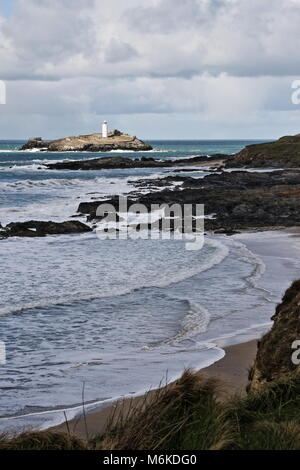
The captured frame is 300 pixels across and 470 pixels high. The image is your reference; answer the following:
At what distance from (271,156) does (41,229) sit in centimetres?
5202

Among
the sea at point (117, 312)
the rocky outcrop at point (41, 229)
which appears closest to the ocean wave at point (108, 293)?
the sea at point (117, 312)

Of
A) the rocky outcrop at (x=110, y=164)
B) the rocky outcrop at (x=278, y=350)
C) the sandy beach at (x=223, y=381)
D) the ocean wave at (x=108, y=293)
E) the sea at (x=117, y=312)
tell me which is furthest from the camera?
the rocky outcrop at (x=110, y=164)

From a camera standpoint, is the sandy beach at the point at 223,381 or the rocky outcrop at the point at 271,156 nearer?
the sandy beach at the point at 223,381

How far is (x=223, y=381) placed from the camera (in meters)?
6.95

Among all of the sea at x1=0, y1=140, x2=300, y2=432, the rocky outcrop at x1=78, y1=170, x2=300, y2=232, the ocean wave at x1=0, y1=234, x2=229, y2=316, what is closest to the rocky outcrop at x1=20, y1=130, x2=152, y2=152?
the rocky outcrop at x1=78, y1=170, x2=300, y2=232

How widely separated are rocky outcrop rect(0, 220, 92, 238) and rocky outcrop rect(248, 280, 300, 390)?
1729 centimetres

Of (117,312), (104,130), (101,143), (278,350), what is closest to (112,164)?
(117,312)

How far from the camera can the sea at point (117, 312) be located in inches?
319

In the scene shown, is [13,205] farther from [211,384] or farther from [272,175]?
[211,384]

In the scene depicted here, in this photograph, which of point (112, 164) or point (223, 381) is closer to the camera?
point (223, 381)

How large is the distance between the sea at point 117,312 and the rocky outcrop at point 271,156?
46.9m

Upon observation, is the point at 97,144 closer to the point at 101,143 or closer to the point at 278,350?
the point at 101,143

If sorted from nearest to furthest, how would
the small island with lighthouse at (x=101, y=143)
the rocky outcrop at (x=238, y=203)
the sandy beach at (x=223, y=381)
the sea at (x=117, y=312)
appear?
the sandy beach at (x=223, y=381), the sea at (x=117, y=312), the rocky outcrop at (x=238, y=203), the small island with lighthouse at (x=101, y=143)

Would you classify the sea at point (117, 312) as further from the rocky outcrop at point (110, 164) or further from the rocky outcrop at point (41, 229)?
the rocky outcrop at point (110, 164)
